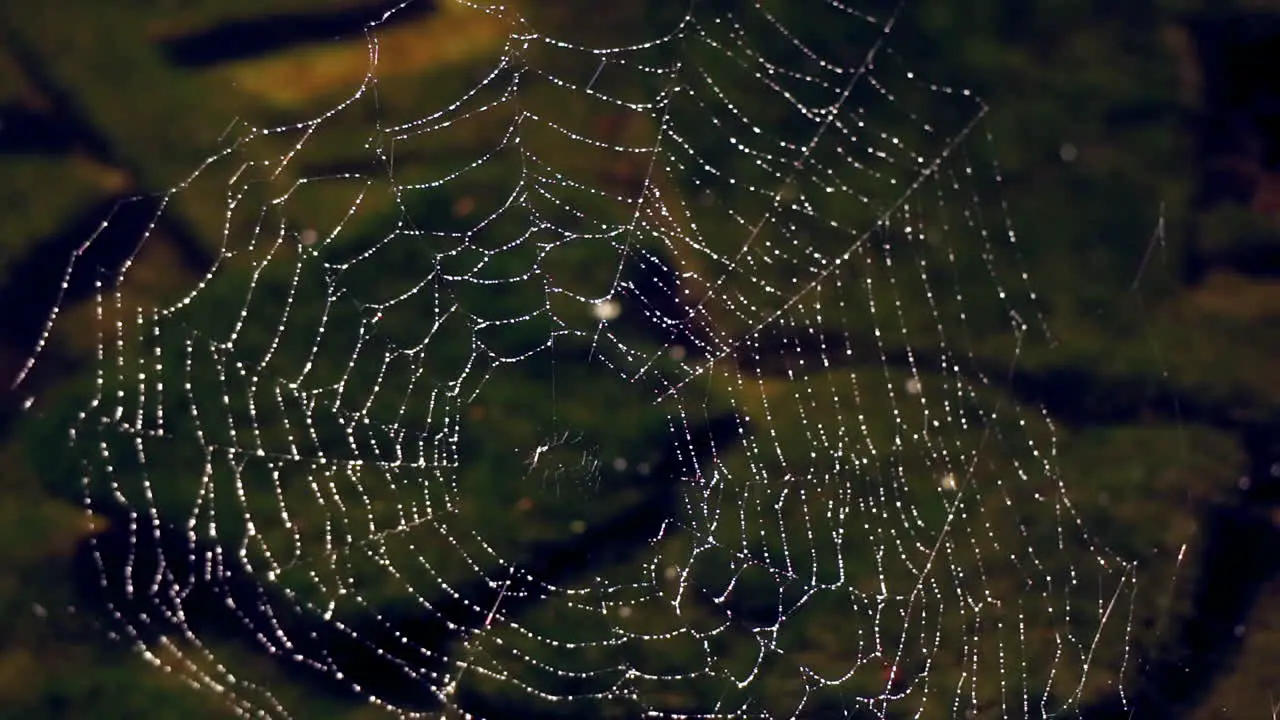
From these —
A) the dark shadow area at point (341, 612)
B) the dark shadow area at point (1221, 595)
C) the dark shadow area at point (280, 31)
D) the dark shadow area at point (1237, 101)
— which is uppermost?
the dark shadow area at point (1237, 101)

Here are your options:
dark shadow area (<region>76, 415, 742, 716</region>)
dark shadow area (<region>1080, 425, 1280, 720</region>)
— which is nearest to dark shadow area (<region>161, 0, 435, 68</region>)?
dark shadow area (<region>76, 415, 742, 716</region>)

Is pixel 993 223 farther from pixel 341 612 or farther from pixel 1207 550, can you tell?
pixel 341 612

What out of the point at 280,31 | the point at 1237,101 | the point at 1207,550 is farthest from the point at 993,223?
the point at 280,31

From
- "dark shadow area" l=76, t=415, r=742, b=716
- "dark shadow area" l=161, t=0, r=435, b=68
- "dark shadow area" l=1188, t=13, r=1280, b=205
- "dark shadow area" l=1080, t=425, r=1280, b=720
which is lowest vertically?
"dark shadow area" l=76, t=415, r=742, b=716

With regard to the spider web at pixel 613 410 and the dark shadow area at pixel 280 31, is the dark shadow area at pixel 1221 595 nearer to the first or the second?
the spider web at pixel 613 410

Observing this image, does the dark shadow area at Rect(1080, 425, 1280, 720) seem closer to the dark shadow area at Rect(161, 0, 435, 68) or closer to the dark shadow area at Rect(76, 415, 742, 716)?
the dark shadow area at Rect(76, 415, 742, 716)

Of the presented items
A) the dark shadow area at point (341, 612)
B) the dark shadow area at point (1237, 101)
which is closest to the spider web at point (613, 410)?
the dark shadow area at point (341, 612)

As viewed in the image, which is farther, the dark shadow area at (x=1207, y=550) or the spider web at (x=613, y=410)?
the dark shadow area at (x=1207, y=550)
